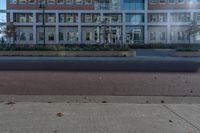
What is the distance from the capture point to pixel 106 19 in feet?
223

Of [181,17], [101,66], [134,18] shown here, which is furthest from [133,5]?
[101,66]

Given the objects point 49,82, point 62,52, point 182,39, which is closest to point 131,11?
point 182,39

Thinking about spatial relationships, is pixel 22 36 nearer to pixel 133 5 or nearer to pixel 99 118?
pixel 133 5

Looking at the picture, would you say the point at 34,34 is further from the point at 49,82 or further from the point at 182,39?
the point at 49,82

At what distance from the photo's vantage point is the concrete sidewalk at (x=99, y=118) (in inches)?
256

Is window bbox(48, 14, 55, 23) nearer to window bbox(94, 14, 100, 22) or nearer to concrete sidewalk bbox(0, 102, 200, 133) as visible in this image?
window bbox(94, 14, 100, 22)

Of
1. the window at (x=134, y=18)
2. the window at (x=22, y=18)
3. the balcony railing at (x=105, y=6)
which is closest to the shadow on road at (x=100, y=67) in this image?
the window at (x=134, y=18)

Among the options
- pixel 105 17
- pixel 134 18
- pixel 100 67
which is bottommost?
pixel 100 67

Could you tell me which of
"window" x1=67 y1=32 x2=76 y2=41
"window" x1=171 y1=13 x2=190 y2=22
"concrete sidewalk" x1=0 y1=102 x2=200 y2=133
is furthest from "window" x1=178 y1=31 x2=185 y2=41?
"concrete sidewalk" x1=0 y1=102 x2=200 y2=133

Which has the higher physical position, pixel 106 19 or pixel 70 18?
pixel 70 18

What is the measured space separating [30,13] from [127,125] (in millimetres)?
65715

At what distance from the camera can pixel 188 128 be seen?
6668 millimetres

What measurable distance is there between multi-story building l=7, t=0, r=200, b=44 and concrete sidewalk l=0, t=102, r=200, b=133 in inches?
2356

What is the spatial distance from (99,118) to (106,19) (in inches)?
2424
